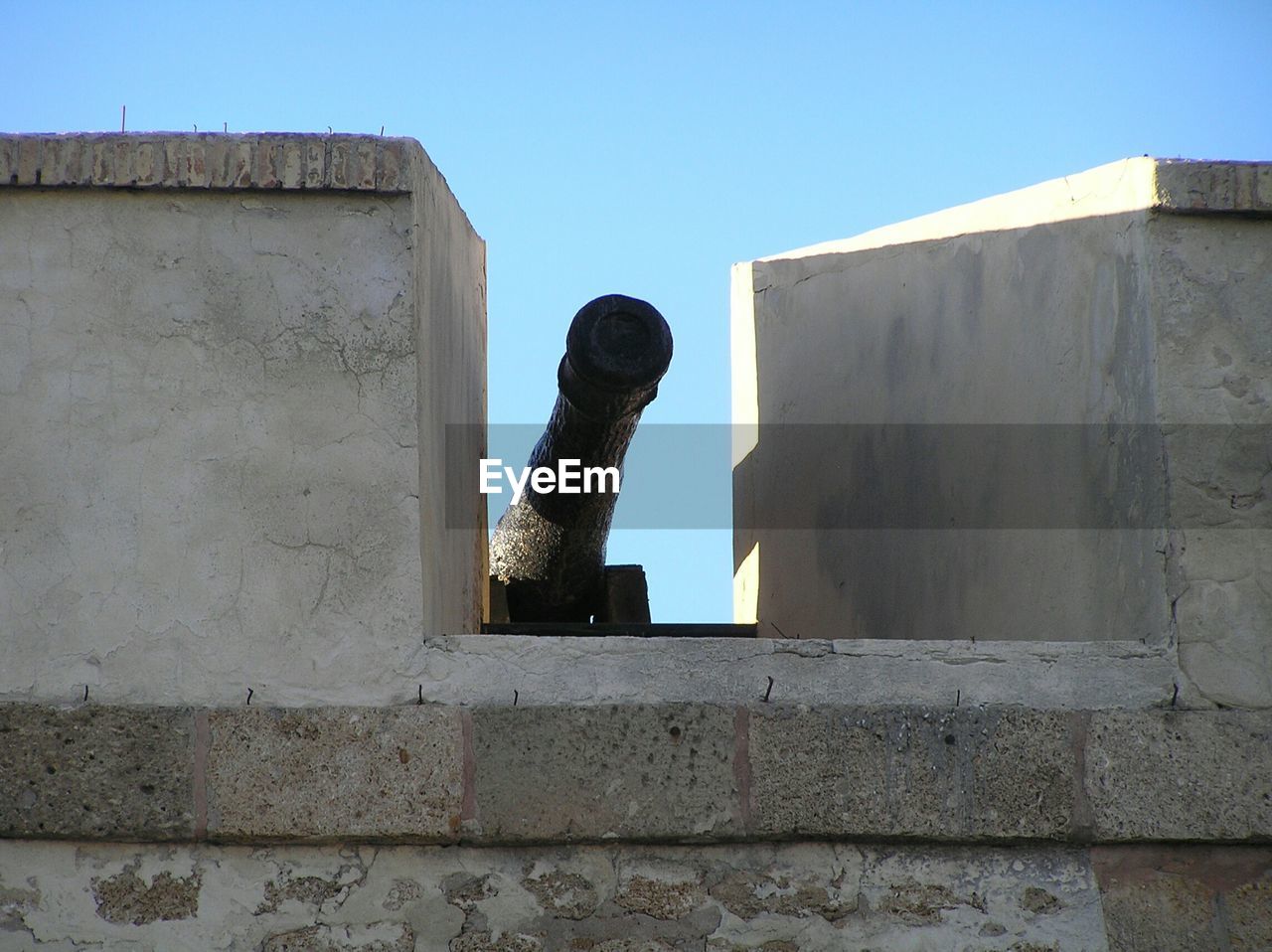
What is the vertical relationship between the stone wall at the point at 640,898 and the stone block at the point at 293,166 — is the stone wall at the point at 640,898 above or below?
below

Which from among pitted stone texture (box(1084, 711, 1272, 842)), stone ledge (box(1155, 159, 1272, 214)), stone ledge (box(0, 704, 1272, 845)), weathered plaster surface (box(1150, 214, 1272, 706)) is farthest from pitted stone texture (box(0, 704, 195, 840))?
stone ledge (box(1155, 159, 1272, 214))

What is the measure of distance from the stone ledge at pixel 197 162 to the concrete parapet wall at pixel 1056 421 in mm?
1871

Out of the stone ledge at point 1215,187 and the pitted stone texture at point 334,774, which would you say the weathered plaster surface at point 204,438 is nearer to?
the pitted stone texture at point 334,774

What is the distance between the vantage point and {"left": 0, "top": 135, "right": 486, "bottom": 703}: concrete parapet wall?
4.27 m

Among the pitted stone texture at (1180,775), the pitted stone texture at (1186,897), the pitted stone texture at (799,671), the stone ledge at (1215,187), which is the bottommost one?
the pitted stone texture at (1186,897)

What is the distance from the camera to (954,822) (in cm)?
429

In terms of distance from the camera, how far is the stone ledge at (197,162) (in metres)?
4.38

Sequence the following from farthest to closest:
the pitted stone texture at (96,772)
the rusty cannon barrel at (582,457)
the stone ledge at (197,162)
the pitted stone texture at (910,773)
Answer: the rusty cannon barrel at (582,457)
the stone ledge at (197,162)
the pitted stone texture at (910,773)
the pitted stone texture at (96,772)

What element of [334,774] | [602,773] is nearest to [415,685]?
[334,774]

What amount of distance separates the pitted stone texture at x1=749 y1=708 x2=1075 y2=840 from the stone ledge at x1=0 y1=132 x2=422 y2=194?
166 cm

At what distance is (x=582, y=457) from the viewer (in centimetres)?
609

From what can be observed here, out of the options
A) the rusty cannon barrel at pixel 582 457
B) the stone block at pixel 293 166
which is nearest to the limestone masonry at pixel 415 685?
the stone block at pixel 293 166

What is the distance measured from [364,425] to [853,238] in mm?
2580

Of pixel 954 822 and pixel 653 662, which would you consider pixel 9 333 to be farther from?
pixel 954 822
